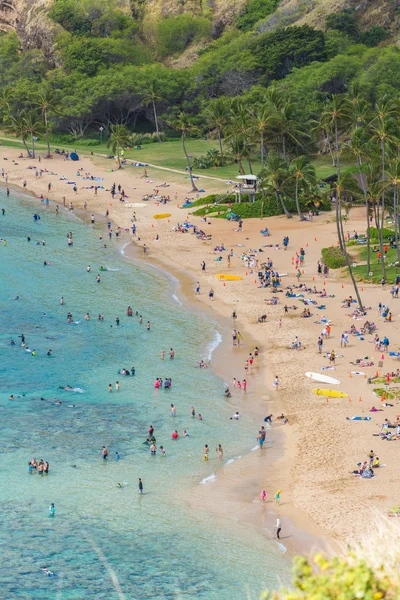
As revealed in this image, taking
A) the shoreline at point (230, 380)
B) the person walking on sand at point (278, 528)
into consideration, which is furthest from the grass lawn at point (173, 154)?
the person walking on sand at point (278, 528)

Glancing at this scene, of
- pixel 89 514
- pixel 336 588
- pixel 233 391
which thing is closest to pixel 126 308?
pixel 233 391

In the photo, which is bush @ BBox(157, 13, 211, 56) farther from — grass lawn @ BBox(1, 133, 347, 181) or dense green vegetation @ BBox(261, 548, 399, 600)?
dense green vegetation @ BBox(261, 548, 399, 600)

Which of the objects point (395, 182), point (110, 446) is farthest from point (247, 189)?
point (110, 446)

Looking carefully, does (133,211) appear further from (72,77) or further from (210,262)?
(72,77)

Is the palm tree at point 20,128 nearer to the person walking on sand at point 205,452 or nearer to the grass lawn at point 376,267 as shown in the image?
the grass lawn at point 376,267

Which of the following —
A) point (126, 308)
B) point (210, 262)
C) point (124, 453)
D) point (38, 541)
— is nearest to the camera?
point (38, 541)

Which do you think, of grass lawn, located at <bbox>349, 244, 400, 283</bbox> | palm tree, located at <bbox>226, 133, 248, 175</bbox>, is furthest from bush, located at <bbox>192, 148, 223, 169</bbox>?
grass lawn, located at <bbox>349, 244, 400, 283</bbox>

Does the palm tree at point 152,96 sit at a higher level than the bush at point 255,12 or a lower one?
lower
